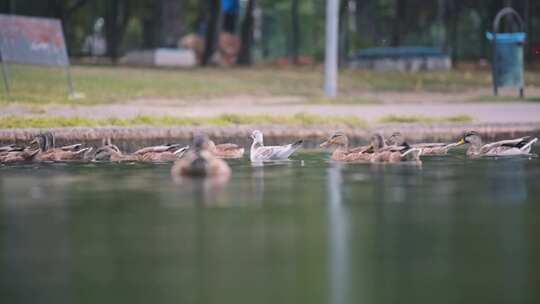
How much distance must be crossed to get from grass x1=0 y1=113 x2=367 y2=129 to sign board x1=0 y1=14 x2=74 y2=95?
243 inches

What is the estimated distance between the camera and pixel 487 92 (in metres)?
34.9

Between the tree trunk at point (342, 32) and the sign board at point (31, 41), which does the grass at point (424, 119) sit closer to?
the sign board at point (31, 41)

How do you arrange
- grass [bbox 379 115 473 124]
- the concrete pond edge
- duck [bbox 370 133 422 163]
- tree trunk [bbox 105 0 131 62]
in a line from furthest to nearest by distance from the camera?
tree trunk [bbox 105 0 131 62] → grass [bbox 379 115 473 124] → the concrete pond edge → duck [bbox 370 133 422 163]

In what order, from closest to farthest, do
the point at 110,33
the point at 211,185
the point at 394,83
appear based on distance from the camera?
the point at 211,185 → the point at 394,83 → the point at 110,33

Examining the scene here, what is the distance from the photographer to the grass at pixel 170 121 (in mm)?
21266

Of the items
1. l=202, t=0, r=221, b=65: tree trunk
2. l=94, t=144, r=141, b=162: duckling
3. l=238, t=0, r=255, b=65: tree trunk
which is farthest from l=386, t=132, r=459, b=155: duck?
l=238, t=0, r=255, b=65: tree trunk

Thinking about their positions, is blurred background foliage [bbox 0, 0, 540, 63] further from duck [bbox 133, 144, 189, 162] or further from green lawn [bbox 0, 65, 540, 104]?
duck [bbox 133, 144, 189, 162]

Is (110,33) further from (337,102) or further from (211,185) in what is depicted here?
(211,185)

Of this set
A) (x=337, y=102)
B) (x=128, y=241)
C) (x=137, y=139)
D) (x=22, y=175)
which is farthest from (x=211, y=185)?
(x=337, y=102)

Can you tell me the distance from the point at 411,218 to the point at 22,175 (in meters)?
5.79

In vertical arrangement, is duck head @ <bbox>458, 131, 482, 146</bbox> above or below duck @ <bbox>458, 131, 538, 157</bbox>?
above

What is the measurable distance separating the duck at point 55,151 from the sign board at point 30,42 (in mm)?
9508

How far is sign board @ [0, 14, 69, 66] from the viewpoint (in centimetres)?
2805

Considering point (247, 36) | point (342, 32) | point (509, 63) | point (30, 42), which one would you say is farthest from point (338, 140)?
point (342, 32)
